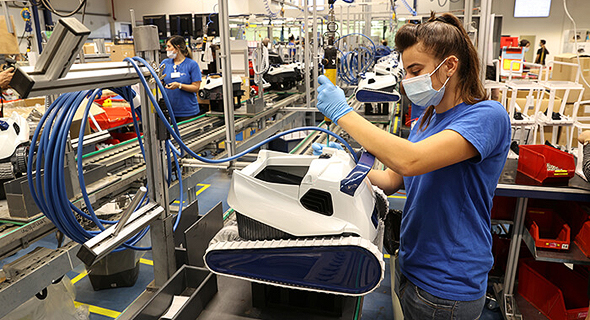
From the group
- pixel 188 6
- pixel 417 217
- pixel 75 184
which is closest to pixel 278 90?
pixel 75 184

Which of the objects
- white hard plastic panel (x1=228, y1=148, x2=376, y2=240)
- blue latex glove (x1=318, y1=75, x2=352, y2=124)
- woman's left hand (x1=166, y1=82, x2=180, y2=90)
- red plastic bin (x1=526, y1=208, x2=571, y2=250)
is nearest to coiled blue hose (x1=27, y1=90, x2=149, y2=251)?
white hard plastic panel (x1=228, y1=148, x2=376, y2=240)

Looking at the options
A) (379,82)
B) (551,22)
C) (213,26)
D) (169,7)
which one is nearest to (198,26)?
(213,26)

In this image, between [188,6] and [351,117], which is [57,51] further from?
[188,6]

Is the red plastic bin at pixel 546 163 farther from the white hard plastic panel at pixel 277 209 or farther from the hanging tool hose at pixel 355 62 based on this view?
the hanging tool hose at pixel 355 62

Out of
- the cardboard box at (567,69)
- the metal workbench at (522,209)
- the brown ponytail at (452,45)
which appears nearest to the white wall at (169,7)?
the cardboard box at (567,69)

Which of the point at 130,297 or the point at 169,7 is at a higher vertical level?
the point at 169,7

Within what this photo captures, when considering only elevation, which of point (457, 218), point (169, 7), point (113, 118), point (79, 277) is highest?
point (169, 7)

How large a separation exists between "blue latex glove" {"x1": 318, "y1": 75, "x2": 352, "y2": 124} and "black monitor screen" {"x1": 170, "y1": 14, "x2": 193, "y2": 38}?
6143 mm

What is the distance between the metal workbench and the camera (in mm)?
2357

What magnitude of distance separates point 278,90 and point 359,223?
6610mm

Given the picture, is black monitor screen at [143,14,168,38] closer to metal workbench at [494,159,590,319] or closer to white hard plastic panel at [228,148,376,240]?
metal workbench at [494,159,590,319]

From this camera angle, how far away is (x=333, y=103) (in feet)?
4.21

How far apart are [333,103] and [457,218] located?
20.7 inches

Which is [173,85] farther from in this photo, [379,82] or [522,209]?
[522,209]
